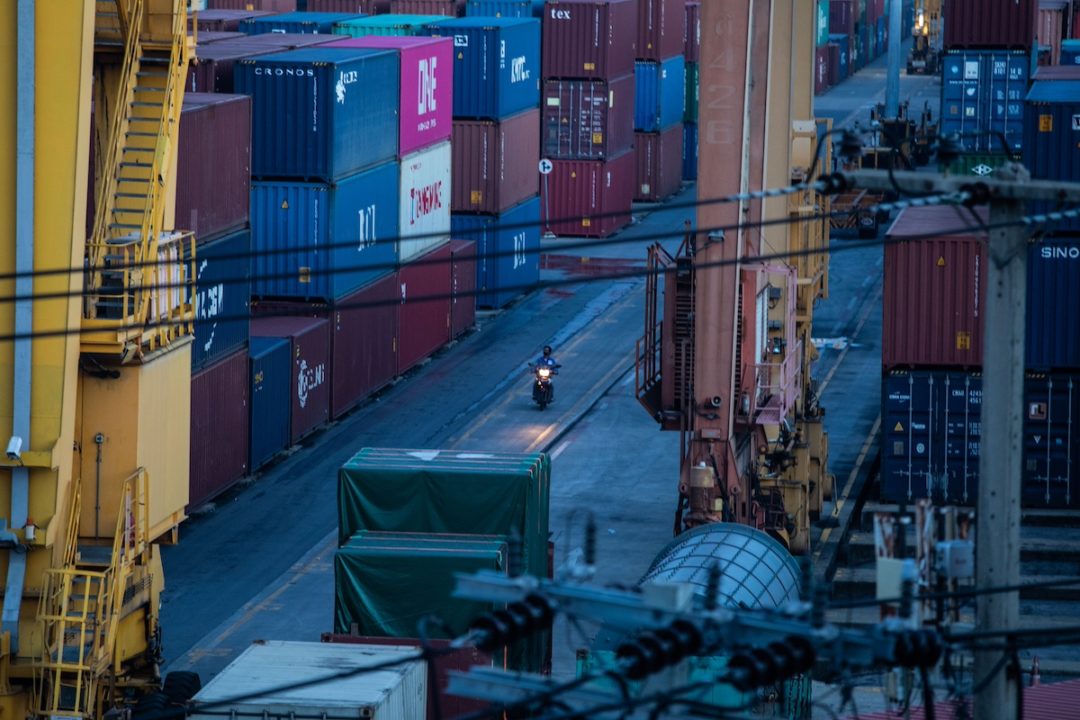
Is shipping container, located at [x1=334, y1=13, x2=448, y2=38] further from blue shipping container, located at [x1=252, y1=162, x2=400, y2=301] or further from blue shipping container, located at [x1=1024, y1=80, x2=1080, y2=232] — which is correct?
blue shipping container, located at [x1=1024, y1=80, x2=1080, y2=232]

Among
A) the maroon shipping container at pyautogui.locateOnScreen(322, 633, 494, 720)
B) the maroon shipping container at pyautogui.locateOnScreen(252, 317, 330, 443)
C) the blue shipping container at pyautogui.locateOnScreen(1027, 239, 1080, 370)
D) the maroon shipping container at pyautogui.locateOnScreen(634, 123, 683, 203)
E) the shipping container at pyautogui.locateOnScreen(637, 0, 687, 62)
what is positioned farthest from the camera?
the maroon shipping container at pyautogui.locateOnScreen(634, 123, 683, 203)

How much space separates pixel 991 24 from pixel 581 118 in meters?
13.5

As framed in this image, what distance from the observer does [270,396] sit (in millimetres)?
38750

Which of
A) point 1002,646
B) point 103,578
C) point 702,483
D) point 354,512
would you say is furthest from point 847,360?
point 1002,646

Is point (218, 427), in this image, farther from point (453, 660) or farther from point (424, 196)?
point (424, 196)

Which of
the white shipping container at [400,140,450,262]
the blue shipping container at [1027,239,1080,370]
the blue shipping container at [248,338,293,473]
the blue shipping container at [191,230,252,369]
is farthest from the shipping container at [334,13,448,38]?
the blue shipping container at [1027,239,1080,370]

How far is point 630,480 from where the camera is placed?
39.1 meters

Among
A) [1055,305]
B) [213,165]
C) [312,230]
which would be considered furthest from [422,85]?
[1055,305]

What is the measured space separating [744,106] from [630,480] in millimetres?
12425

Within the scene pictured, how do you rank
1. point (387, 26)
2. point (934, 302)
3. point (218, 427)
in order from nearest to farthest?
1. point (934, 302)
2. point (218, 427)
3. point (387, 26)

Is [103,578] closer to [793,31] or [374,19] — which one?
[793,31]

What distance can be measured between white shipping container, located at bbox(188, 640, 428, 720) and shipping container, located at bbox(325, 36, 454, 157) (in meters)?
24.9

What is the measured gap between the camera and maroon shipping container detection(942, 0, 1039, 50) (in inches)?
2505

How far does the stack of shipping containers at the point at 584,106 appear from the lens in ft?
213
